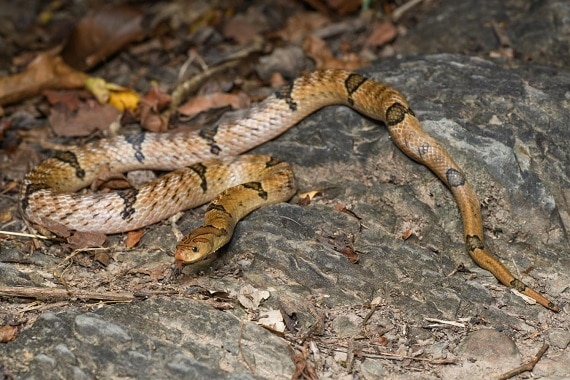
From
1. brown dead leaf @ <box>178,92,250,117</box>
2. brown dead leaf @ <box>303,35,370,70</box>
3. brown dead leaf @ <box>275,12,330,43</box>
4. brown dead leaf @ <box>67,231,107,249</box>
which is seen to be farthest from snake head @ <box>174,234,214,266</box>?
brown dead leaf @ <box>275,12,330,43</box>

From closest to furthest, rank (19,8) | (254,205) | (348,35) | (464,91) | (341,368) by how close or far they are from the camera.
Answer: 1. (341,368)
2. (254,205)
3. (464,91)
4. (348,35)
5. (19,8)

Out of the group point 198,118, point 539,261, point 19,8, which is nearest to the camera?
point 539,261

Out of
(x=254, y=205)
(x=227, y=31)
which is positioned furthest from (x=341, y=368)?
(x=227, y=31)

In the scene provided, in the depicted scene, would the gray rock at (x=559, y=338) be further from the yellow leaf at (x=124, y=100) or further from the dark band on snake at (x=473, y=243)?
the yellow leaf at (x=124, y=100)

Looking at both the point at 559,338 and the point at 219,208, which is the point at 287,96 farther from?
the point at 559,338

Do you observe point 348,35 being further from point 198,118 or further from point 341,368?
point 341,368

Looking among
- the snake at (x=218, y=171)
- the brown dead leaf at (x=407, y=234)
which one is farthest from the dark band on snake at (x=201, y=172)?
the brown dead leaf at (x=407, y=234)

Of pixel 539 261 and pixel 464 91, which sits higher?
pixel 464 91
